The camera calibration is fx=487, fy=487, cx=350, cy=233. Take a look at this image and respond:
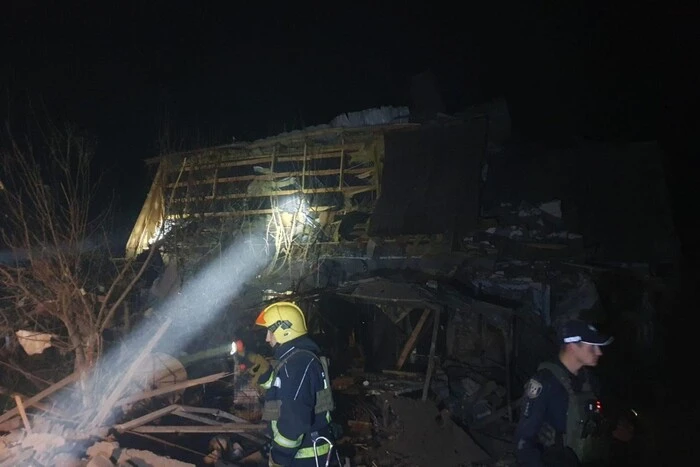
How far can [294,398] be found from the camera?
12.7 feet

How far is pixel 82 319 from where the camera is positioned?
6422 mm

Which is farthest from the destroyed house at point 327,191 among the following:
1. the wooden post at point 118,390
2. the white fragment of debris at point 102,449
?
the white fragment of debris at point 102,449

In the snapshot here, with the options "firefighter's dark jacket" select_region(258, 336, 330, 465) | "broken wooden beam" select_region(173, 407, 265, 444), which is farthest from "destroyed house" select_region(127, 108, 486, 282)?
"firefighter's dark jacket" select_region(258, 336, 330, 465)

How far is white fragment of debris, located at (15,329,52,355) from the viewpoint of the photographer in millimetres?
6734

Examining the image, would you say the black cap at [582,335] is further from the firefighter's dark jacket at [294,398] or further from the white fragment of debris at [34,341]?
the white fragment of debris at [34,341]

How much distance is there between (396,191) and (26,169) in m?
7.49

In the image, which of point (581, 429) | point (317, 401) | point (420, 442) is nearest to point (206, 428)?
point (317, 401)

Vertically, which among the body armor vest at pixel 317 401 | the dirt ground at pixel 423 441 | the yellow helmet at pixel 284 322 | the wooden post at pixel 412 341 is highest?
the yellow helmet at pixel 284 322

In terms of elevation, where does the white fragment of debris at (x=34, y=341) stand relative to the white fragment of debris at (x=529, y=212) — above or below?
below

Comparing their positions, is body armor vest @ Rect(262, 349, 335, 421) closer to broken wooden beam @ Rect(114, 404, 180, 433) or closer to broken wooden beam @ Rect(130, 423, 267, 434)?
broken wooden beam @ Rect(130, 423, 267, 434)

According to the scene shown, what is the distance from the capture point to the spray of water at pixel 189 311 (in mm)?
6719

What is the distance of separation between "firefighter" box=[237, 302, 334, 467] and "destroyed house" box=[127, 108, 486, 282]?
22.1 feet

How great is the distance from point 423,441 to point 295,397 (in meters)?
3.75

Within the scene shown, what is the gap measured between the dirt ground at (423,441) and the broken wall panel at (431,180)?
14.4 ft
